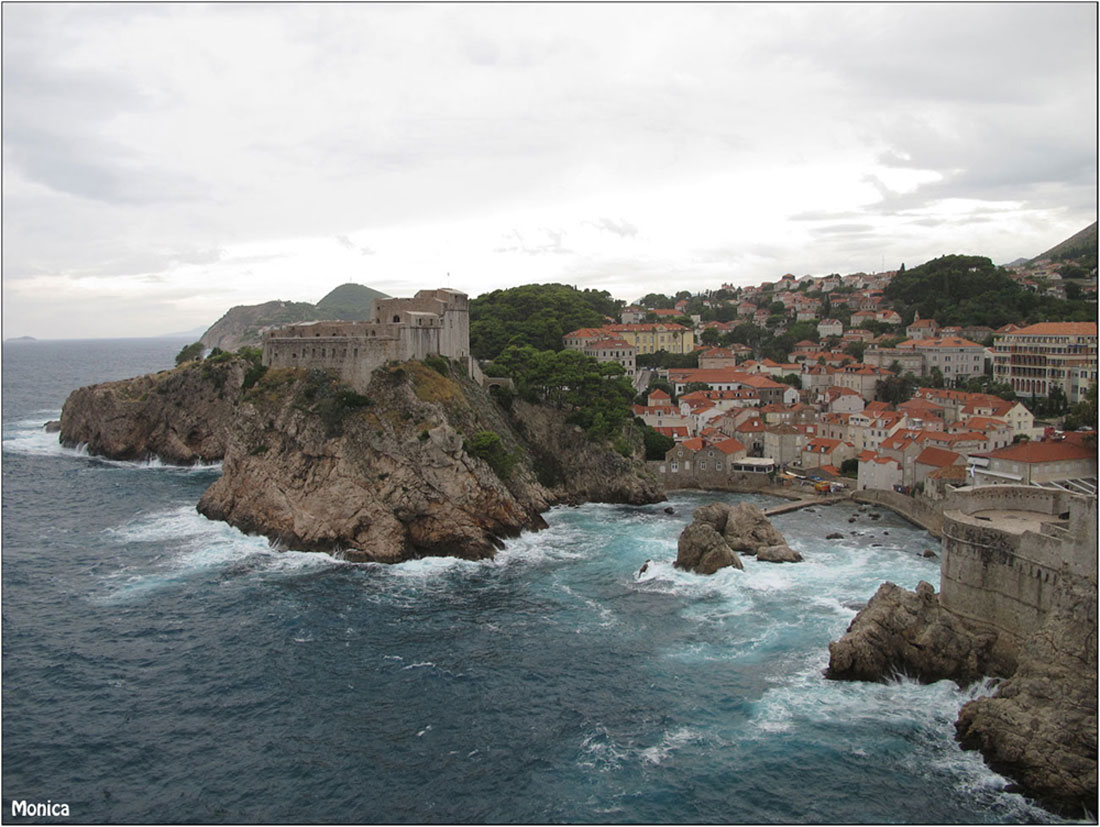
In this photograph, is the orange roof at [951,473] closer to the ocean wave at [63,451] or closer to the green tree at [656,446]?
the green tree at [656,446]

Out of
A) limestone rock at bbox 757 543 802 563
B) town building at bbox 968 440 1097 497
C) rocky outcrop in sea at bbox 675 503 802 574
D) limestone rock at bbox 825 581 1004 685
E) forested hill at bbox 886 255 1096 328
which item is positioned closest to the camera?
limestone rock at bbox 825 581 1004 685

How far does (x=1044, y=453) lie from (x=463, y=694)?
4543 cm

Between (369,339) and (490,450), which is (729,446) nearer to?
(490,450)

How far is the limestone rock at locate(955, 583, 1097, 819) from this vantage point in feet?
75.4

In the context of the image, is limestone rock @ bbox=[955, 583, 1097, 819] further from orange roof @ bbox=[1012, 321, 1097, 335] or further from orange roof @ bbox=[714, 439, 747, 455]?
orange roof @ bbox=[1012, 321, 1097, 335]

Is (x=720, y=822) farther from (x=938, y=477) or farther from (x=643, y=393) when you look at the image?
(x=643, y=393)

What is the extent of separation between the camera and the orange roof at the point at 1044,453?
53.4 metres

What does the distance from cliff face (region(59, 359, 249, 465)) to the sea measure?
29.9m

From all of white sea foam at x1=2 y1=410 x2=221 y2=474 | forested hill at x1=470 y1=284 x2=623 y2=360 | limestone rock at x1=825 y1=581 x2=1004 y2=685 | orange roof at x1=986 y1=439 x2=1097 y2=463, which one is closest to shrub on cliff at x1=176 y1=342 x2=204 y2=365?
white sea foam at x1=2 y1=410 x2=221 y2=474

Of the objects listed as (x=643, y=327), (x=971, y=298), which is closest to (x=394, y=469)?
(x=643, y=327)

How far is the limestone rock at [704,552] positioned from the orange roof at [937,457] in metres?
24.2

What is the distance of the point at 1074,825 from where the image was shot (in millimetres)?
21734

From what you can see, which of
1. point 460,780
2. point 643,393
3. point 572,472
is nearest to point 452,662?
point 460,780

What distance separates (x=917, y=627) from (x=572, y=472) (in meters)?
34.8
